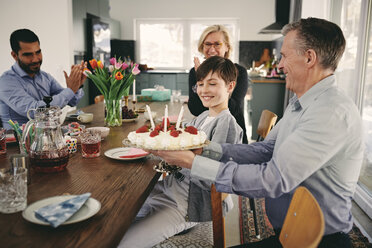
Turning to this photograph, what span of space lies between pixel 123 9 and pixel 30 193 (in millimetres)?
7898

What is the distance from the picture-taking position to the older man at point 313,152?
40.2 inches

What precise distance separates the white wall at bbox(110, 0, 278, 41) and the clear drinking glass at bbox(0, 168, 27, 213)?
7.69 m

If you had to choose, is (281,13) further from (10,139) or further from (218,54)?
(10,139)

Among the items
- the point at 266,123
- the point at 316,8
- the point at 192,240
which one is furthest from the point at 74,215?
the point at 316,8

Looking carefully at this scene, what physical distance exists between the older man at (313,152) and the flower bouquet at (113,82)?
1.11m

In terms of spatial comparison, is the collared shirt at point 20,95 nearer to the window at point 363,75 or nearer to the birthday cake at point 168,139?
the birthday cake at point 168,139

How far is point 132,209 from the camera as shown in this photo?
96 centimetres

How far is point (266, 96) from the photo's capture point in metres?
4.98

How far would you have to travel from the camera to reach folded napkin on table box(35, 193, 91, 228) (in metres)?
0.81

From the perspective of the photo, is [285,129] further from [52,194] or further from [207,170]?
[52,194]

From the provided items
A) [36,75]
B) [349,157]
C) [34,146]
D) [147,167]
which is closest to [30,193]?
[34,146]

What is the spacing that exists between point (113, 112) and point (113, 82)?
219 millimetres

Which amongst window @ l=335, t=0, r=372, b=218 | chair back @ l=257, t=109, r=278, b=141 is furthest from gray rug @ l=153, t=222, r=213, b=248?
window @ l=335, t=0, r=372, b=218

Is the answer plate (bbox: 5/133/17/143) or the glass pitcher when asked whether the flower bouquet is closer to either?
plate (bbox: 5/133/17/143)
